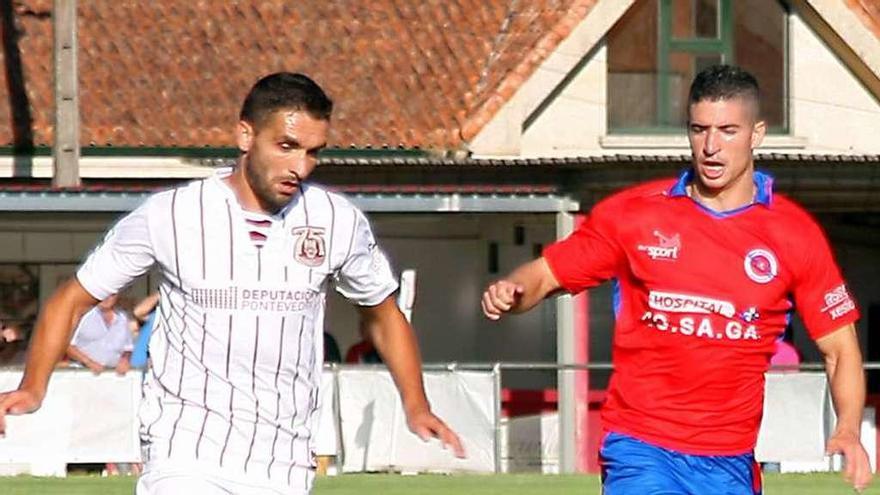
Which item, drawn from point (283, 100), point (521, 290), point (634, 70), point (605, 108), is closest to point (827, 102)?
point (634, 70)

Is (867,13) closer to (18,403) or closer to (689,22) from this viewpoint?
(689,22)

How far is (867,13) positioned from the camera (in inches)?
1017

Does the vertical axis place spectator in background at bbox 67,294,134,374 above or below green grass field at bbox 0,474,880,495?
above

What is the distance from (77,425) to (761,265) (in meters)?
10.2

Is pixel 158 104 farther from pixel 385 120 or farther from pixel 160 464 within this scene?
pixel 160 464

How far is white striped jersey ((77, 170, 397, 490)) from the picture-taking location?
7.32m

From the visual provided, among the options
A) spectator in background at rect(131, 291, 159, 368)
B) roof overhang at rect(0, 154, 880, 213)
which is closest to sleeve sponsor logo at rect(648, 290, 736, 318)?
spectator in background at rect(131, 291, 159, 368)

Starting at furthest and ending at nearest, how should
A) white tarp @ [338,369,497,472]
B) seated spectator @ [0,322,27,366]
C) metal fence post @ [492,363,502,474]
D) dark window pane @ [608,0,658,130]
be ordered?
1. dark window pane @ [608,0,658,130]
2. seated spectator @ [0,322,27,366]
3. metal fence post @ [492,363,502,474]
4. white tarp @ [338,369,497,472]

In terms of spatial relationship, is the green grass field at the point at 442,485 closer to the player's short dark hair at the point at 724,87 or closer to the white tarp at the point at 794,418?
the white tarp at the point at 794,418

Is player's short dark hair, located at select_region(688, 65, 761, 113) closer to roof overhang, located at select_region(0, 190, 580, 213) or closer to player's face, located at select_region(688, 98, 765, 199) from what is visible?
player's face, located at select_region(688, 98, 765, 199)

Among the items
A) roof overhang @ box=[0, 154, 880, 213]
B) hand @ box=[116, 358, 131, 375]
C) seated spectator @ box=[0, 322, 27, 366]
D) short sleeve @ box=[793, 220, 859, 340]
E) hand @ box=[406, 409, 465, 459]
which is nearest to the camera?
hand @ box=[406, 409, 465, 459]

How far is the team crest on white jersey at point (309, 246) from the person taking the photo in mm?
7508

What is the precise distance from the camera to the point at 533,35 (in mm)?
25359

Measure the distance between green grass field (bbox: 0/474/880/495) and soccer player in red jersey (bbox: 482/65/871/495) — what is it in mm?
6659
